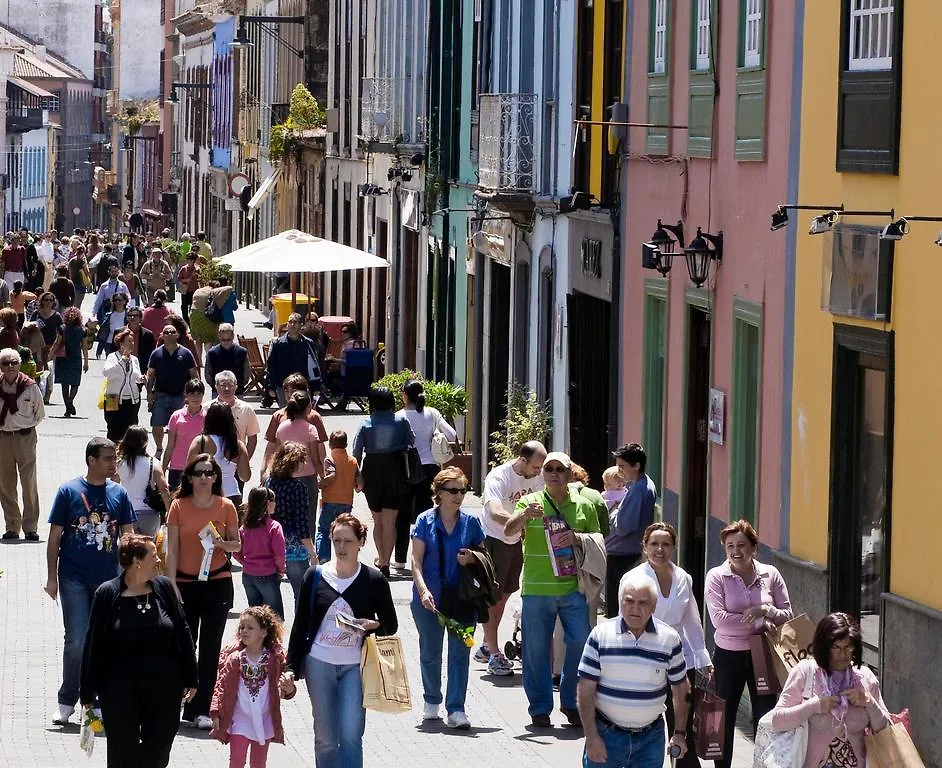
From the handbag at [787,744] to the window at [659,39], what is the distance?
8818 millimetres

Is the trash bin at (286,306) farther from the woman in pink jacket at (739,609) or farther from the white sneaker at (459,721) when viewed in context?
the woman in pink jacket at (739,609)

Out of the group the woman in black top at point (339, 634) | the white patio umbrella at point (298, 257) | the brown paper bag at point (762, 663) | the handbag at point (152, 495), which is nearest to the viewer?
the woman in black top at point (339, 634)

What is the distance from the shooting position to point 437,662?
44.0 ft

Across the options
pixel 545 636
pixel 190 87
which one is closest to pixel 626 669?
pixel 545 636

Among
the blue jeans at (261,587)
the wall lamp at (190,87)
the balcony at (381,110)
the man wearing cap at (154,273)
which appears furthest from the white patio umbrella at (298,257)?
the wall lamp at (190,87)

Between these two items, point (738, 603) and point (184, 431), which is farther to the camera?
point (184, 431)

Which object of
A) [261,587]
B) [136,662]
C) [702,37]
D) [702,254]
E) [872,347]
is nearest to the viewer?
[136,662]

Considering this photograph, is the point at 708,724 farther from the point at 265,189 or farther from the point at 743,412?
the point at 265,189

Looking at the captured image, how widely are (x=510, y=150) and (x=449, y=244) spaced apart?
6584 mm

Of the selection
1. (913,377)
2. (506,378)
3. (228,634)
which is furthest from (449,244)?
(913,377)

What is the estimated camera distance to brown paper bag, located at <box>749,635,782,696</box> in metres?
11.8

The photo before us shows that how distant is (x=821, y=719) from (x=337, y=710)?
2690 mm

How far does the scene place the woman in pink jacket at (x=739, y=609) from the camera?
1184 cm

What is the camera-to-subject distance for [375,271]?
123 ft
